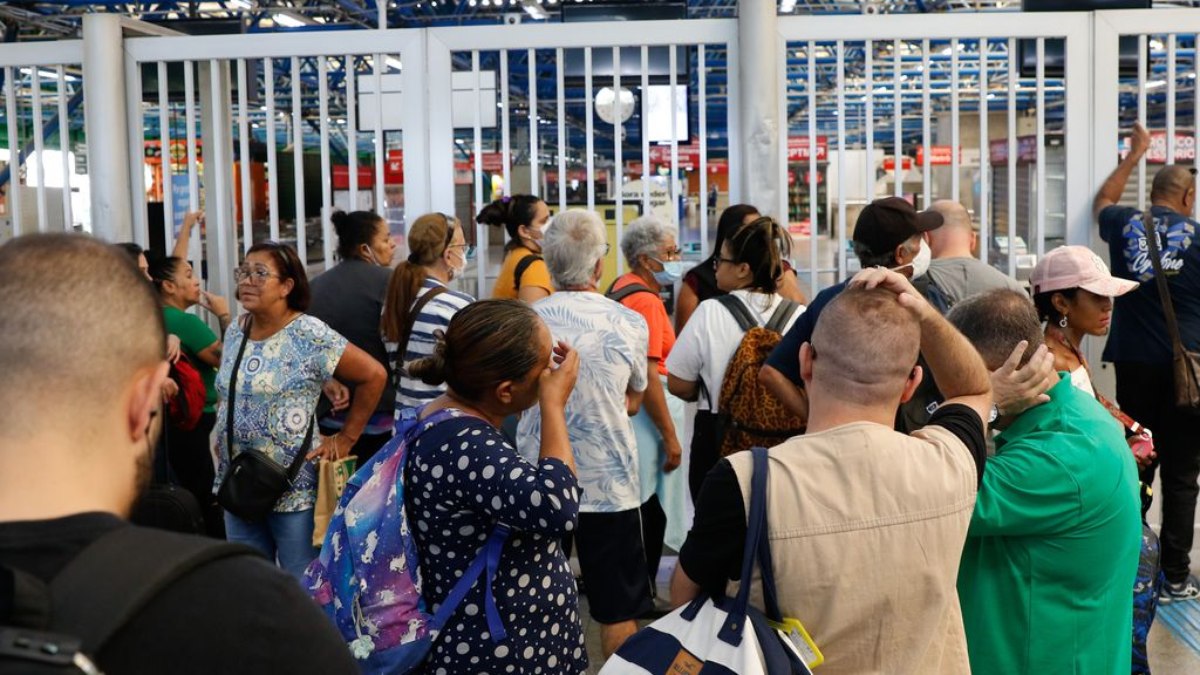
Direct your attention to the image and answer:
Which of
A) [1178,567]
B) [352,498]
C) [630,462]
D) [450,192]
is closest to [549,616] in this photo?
[352,498]

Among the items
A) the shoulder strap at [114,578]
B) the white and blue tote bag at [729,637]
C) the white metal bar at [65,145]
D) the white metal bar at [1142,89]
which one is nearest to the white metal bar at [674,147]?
the white metal bar at [1142,89]

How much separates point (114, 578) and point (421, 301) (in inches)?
138

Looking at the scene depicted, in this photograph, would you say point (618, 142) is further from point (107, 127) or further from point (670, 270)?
point (107, 127)

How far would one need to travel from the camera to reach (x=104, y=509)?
1.18m

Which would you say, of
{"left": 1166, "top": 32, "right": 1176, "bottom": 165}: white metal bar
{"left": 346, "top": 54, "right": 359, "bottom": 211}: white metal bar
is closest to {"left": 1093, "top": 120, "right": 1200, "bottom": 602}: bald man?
{"left": 1166, "top": 32, "right": 1176, "bottom": 165}: white metal bar

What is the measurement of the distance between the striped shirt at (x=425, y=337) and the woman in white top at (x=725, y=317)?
2.57ft

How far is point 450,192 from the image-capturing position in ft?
18.4

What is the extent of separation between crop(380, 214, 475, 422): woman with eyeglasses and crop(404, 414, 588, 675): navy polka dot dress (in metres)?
1.72

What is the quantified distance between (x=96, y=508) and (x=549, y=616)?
1651 millimetres

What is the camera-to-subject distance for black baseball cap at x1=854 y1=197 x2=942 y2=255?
3.67m

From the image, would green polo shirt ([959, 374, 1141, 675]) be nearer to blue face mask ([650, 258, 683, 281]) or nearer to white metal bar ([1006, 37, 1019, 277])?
blue face mask ([650, 258, 683, 281])

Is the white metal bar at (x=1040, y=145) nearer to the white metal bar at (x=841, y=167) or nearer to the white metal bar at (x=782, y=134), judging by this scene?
the white metal bar at (x=841, y=167)

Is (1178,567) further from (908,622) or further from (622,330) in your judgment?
(908,622)

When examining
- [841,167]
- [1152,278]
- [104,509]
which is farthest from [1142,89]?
[104,509]
